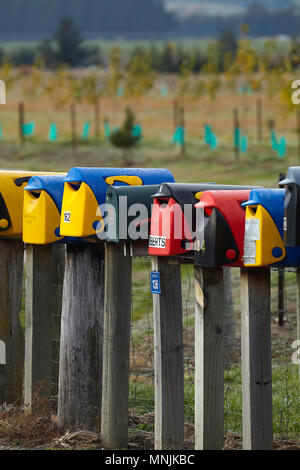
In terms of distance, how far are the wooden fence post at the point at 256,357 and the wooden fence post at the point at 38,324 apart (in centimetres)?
165

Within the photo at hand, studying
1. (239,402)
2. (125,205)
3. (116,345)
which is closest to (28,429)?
(116,345)

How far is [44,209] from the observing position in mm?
5180

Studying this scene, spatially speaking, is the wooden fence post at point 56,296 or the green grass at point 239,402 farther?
the wooden fence post at point 56,296

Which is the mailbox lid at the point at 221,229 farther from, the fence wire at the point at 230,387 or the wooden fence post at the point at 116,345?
the wooden fence post at the point at 116,345

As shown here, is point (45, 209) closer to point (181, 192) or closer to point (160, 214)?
point (160, 214)

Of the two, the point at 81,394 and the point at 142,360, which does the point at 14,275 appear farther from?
the point at 142,360

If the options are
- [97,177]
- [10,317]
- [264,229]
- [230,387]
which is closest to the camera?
[264,229]

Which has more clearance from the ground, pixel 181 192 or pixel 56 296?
pixel 181 192

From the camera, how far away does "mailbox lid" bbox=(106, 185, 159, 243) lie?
4.70 m

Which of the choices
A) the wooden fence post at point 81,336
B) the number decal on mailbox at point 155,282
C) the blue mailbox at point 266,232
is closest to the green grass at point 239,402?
the wooden fence post at point 81,336

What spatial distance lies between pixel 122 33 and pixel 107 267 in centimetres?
19616

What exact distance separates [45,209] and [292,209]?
72.1 inches

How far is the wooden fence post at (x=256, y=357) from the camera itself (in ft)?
13.4

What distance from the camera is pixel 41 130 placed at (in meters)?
39.3
